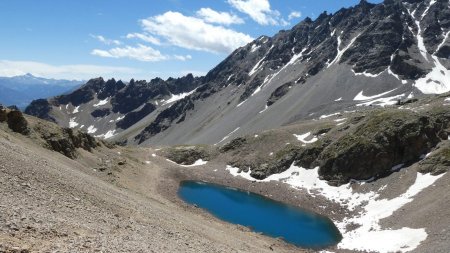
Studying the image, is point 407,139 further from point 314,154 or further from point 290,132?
point 290,132

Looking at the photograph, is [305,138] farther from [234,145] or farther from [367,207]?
[367,207]

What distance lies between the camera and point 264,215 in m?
76.2

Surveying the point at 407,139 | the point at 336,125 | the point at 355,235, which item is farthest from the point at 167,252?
the point at 336,125

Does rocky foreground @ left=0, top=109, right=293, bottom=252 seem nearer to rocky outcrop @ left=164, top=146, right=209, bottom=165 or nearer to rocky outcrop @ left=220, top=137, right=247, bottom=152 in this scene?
rocky outcrop @ left=220, top=137, right=247, bottom=152

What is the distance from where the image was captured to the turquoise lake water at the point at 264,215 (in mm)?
64188

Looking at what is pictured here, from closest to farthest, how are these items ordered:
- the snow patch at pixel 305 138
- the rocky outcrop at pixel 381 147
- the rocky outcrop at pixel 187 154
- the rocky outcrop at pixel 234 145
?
the rocky outcrop at pixel 381 147 < the snow patch at pixel 305 138 < the rocky outcrop at pixel 234 145 < the rocky outcrop at pixel 187 154

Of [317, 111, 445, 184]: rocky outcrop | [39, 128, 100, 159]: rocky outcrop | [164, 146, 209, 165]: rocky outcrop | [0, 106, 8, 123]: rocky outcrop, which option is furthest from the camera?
[164, 146, 209, 165]: rocky outcrop

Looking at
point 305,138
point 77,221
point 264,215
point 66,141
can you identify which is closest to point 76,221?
point 77,221

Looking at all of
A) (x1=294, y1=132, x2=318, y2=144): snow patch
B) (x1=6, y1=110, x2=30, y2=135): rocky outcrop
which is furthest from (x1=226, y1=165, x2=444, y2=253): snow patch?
(x1=6, y1=110, x2=30, y2=135): rocky outcrop

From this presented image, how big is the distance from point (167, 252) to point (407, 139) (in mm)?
68383

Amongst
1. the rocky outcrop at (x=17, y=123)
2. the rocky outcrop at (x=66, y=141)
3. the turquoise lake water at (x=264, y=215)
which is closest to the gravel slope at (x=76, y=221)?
the turquoise lake water at (x=264, y=215)

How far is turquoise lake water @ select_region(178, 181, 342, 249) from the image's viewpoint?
6419 centimetres

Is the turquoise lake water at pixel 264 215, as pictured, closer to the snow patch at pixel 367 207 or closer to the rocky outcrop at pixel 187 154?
the snow patch at pixel 367 207

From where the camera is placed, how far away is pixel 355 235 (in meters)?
63.7
